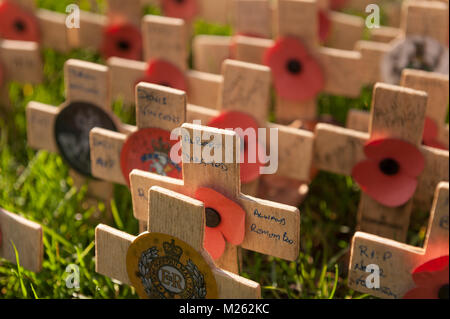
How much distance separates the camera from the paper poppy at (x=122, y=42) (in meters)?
1.93

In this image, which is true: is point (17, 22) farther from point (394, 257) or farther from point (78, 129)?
point (394, 257)

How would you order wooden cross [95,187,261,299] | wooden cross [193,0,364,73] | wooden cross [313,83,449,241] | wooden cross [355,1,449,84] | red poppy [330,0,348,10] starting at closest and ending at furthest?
1. wooden cross [95,187,261,299]
2. wooden cross [313,83,449,241]
3. wooden cross [355,1,449,84]
4. wooden cross [193,0,364,73]
5. red poppy [330,0,348,10]

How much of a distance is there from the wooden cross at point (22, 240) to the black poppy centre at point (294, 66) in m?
0.81

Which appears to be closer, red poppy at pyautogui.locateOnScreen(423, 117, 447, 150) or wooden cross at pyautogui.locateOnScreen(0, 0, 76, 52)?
red poppy at pyautogui.locateOnScreen(423, 117, 447, 150)

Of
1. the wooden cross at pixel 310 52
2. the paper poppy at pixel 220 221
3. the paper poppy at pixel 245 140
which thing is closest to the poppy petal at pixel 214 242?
the paper poppy at pixel 220 221

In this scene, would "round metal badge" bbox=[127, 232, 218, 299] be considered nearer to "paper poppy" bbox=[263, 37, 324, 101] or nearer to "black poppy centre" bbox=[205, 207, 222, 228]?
"black poppy centre" bbox=[205, 207, 222, 228]

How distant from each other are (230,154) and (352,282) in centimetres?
33

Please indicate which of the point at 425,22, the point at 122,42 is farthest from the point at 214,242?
the point at 122,42

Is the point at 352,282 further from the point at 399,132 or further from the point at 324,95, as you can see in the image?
the point at 324,95

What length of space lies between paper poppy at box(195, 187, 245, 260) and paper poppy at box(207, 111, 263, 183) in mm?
250

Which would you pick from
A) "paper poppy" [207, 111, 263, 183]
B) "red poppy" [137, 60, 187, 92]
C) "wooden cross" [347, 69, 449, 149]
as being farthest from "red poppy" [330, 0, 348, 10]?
"paper poppy" [207, 111, 263, 183]

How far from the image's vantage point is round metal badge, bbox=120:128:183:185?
1.11m

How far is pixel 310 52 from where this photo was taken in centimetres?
158

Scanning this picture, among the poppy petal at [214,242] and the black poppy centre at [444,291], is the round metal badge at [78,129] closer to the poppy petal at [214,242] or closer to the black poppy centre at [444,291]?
the poppy petal at [214,242]
